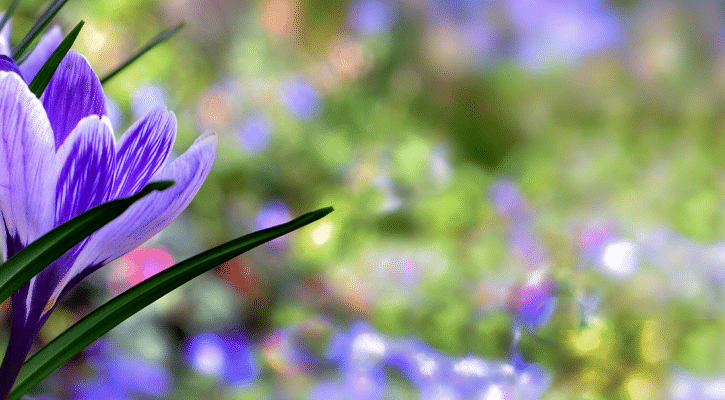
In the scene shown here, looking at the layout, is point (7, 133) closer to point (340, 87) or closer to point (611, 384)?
point (611, 384)

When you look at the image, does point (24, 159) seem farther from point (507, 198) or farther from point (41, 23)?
point (507, 198)

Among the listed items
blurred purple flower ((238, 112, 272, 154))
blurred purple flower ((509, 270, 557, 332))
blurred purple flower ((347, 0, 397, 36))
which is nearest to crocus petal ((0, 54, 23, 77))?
blurred purple flower ((509, 270, 557, 332))

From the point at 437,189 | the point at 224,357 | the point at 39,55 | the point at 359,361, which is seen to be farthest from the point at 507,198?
the point at 39,55

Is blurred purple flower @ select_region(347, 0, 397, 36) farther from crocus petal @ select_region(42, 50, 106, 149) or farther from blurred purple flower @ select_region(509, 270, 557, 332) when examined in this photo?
crocus petal @ select_region(42, 50, 106, 149)

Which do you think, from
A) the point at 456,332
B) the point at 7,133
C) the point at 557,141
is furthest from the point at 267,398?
the point at 7,133

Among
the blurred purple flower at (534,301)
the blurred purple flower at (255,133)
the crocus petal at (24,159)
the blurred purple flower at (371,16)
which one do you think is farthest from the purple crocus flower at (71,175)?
the blurred purple flower at (371,16)
